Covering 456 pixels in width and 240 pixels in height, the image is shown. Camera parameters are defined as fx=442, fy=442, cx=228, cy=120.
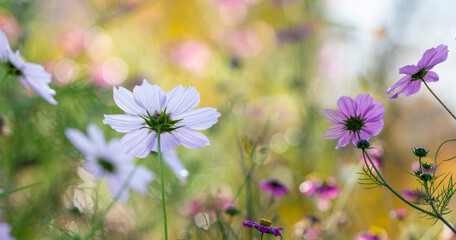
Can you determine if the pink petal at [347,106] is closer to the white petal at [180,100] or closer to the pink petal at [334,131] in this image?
the pink petal at [334,131]

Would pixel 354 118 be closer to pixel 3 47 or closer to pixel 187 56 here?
pixel 3 47

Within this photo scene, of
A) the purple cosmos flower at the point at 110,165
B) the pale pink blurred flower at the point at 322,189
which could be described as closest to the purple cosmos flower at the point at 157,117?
the purple cosmos flower at the point at 110,165

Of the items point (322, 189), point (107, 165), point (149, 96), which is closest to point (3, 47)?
point (149, 96)

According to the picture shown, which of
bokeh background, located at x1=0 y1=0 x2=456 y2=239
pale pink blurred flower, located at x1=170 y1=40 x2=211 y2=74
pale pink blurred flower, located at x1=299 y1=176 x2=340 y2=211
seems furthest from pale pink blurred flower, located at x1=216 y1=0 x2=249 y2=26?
pale pink blurred flower, located at x1=299 y1=176 x2=340 y2=211

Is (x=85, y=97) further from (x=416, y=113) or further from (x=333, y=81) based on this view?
(x=416, y=113)

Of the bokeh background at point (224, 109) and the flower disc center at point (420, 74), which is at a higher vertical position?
the bokeh background at point (224, 109)
